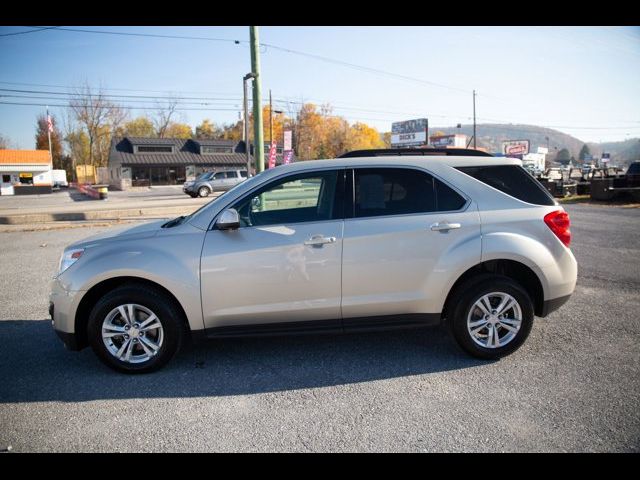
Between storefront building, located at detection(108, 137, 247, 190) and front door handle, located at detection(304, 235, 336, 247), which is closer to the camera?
front door handle, located at detection(304, 235, 336, 247)

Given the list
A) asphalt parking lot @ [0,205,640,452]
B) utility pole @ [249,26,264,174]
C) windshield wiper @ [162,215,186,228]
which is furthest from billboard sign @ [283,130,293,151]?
windshield wiper @ [162,215,186,228]

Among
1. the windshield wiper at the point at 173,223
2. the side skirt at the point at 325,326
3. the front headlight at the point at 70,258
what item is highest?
the windshield wiper at the point at 173,223

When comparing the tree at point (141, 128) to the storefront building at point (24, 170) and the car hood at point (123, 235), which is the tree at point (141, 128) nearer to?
the storefront building at point (24, 170)

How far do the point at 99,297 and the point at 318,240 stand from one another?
1997mm

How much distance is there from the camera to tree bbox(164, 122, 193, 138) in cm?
8846

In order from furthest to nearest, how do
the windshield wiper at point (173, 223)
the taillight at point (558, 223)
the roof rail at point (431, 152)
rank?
the roof rail at point (431, 152), the windshield wiper at point (173, 223), the taillight at point (558, 223)

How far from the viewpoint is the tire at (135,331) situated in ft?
11.8

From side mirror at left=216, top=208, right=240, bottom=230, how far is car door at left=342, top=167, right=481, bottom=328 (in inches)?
36.5

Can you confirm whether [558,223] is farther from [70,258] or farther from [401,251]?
[70,258]

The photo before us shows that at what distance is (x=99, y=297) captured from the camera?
3.78 meters

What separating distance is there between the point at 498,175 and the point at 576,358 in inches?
70.3

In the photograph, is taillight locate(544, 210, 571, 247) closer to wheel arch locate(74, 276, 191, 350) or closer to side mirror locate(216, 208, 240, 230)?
side mirror locate(216, 208, 240, 230)

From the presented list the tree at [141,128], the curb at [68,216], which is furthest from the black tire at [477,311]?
the tree at [141,128]

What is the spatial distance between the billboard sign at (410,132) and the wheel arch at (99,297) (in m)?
54.9
